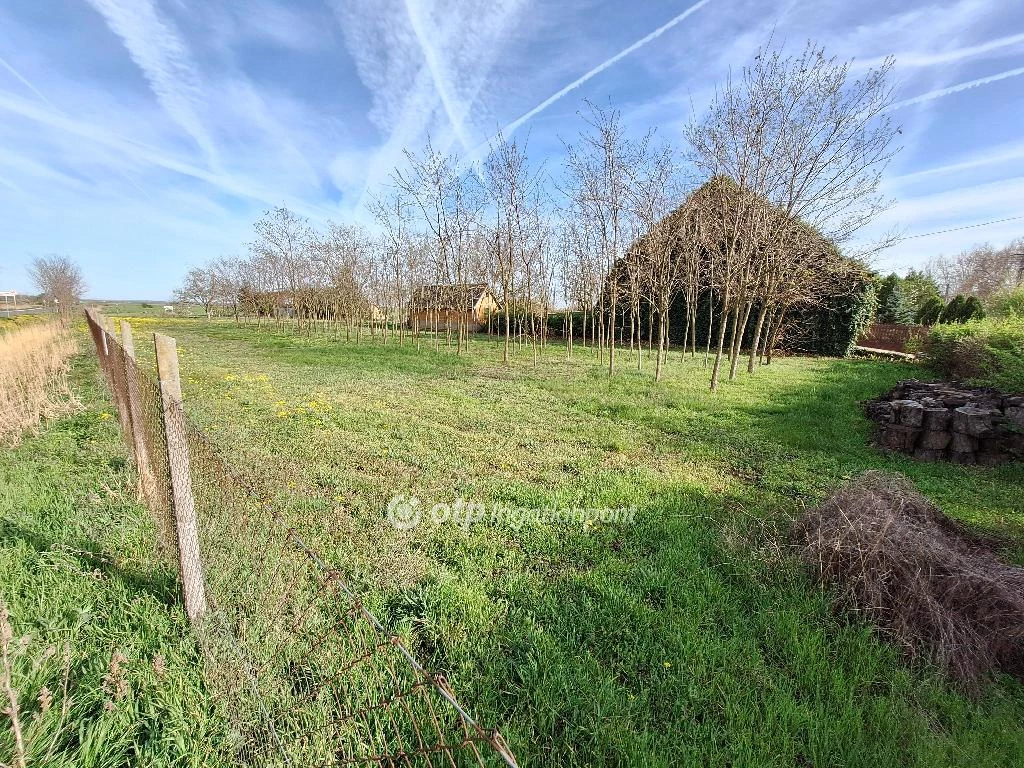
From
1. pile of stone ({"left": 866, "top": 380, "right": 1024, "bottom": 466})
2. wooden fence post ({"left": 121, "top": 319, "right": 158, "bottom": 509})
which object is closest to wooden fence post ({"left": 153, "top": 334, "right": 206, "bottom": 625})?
wooden fence post ({"left": 121, "top": 319, "right": 158, "bottom": 509})

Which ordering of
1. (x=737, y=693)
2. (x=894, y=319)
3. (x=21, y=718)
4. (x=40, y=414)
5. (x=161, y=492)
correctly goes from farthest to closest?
(x=894, y=319) < (x=40, y=414) < (x=161, y=492) < (x=737, y=693) < (x=21, y=718)

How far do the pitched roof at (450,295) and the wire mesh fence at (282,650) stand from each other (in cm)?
1620

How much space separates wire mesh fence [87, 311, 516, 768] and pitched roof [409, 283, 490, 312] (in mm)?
16198

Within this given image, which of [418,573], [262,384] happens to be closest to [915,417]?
[418,573]

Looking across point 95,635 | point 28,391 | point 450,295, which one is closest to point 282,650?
point 95,635

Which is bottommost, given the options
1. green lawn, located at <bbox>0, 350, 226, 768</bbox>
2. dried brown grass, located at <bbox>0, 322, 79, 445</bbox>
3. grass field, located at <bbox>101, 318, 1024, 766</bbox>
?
grass field, located at <bbox>101, 318, 1024, 766</bbox>

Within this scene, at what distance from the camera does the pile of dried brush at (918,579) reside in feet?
7.99

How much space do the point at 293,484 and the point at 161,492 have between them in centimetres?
139

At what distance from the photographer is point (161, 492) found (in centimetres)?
297

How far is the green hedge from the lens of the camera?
261 inches

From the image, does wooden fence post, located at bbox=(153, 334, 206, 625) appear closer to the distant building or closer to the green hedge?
the green hedge

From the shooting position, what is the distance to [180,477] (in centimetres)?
216

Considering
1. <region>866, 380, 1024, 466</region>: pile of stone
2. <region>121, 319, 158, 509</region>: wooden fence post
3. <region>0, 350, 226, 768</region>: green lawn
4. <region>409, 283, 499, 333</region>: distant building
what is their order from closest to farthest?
<region>0, 350, 226, 768</region>: green lawn < <region>121, 319, 158, 509</region>: wooden fence post < <region>866, 380, 1024, 466</region>: pile of stone < <region>409, 283, 499, 333</region>: distant building

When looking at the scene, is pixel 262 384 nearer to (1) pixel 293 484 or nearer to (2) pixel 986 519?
(1) pixel 293 484
